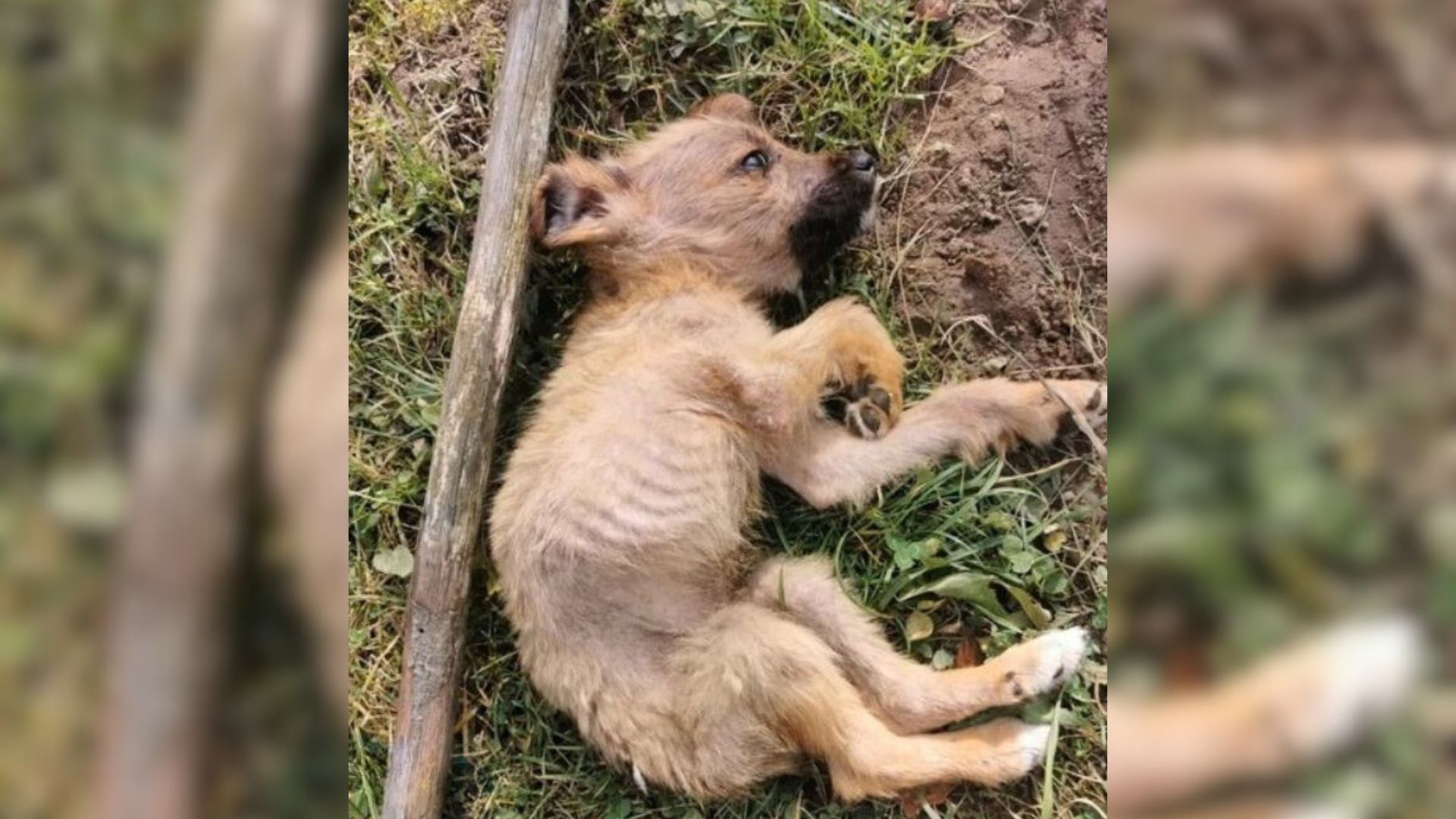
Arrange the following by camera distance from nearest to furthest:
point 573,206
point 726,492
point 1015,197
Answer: point 726,492 < point 1015,197 < point 573,206

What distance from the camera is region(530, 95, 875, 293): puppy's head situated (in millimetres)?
4281

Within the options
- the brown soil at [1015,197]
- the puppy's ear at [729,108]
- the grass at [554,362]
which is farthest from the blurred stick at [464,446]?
the brown soil at [1015,197]

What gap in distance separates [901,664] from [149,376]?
3.17m

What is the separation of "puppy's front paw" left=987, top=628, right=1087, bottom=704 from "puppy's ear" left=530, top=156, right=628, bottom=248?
234 centimetres

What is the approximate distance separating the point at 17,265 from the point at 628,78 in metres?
3.46

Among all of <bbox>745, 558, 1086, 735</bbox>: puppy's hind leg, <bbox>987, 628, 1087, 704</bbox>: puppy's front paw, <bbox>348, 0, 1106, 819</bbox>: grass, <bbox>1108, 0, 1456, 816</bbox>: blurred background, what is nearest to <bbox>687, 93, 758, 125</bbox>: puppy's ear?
<bbox>348, 0, 1106, 819</bbox>: grass

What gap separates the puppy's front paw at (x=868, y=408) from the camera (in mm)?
4129

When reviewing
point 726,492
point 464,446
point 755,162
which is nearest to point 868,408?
point 726,492

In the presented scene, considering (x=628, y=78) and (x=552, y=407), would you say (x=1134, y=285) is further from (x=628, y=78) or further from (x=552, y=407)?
(x=628, y=78)

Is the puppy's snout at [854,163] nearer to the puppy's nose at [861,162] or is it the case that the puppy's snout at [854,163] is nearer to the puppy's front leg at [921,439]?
the puppy's nose at [861,162]

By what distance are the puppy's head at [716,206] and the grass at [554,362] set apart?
0.17m

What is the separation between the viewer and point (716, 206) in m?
4.37

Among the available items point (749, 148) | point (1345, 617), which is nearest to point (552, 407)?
point (749, 148)

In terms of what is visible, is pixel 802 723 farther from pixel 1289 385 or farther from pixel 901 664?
pixel 1289 385
